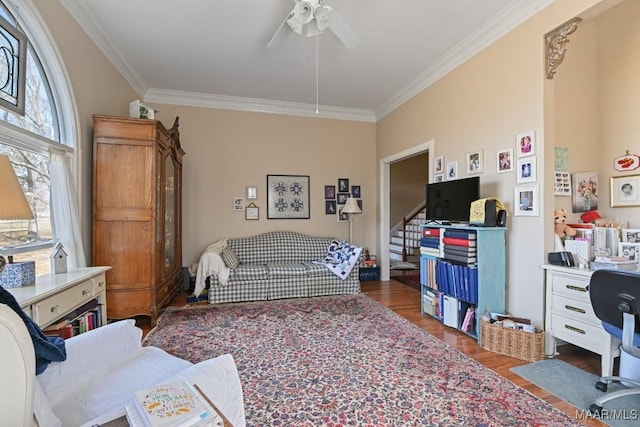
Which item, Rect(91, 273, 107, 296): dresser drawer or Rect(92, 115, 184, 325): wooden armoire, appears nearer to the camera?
Rect(91, 273, 107, 296): dresser drawer

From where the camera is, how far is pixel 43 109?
2.33 meters

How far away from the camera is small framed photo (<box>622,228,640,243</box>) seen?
7.22 ft

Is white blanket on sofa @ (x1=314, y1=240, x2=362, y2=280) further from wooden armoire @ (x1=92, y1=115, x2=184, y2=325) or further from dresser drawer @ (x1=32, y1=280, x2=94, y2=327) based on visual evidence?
dresser drawer @ (x1=32, y1=280, x2=94, y2=327)

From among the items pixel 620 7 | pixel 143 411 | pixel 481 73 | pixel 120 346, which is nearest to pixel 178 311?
pixel 120 346

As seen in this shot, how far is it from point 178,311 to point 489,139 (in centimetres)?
383

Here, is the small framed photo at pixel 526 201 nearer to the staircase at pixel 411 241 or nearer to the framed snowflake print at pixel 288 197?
the framed snowflake print at pixel 288 197

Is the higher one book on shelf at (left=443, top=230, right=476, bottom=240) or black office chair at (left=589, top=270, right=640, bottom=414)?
book on shelf at (left=443, top=230, right=476, bottom=240)

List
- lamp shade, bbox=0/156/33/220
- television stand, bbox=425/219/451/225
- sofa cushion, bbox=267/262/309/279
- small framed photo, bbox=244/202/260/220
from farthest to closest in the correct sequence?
small framed photo, bbox=244/202/260/220, sofa cushion, bbox=267/262/309/279, television stand, bbox=425/219/451/225, lamp shade, bbox=0/156/33/220

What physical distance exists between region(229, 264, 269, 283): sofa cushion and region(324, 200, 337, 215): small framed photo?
1610mm

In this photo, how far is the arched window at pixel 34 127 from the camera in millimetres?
1927

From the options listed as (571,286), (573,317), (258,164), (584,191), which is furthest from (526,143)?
(258,164)

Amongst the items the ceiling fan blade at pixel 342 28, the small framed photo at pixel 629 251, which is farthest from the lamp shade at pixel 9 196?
the small framed photo at pixel 629 251

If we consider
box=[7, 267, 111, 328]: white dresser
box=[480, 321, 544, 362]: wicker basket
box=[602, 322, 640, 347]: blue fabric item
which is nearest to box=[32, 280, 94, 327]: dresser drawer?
box=[7, 267, 111, 328]: white dresser

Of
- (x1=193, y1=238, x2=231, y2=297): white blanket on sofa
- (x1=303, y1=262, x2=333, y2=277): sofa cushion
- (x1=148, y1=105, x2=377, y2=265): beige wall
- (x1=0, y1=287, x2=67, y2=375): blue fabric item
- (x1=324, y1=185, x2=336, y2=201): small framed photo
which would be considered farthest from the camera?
(x1=324, y1=185, x2=336, y2=201): small framed photo
